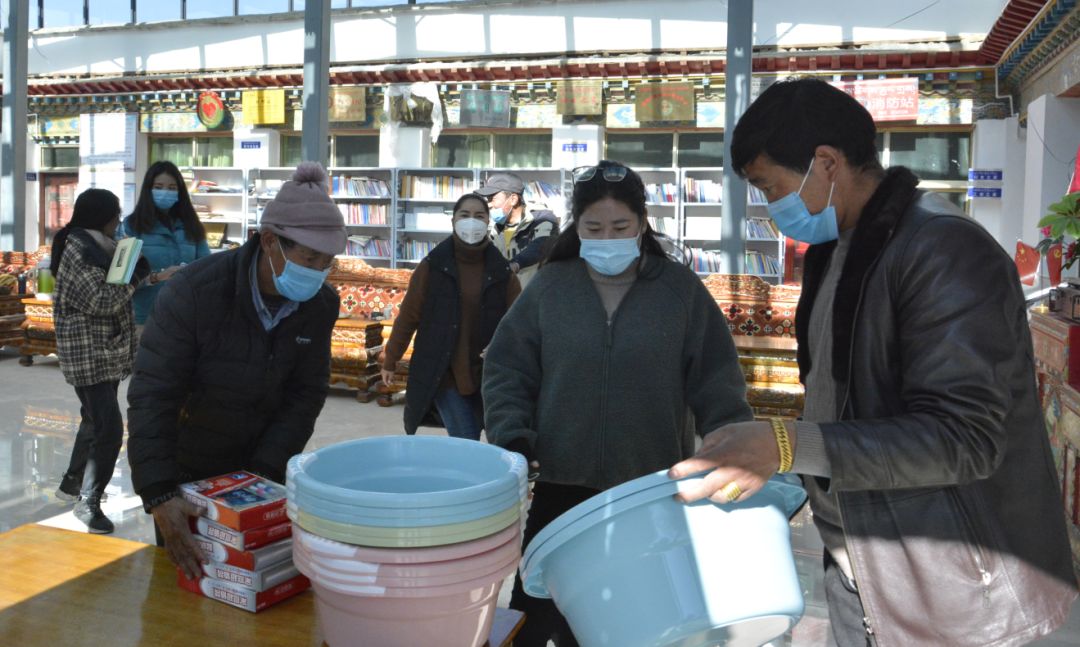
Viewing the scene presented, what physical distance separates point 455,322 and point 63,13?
48.8 ft

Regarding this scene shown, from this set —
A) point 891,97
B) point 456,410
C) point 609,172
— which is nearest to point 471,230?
point 456,410

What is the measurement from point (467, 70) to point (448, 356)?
353 inches

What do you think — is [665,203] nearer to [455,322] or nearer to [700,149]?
[700,149]

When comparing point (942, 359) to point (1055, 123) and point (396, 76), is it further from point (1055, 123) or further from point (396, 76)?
point (396, 76)

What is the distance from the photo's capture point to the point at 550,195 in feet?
36.1

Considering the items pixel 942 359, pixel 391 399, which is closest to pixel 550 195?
pixel 391 399

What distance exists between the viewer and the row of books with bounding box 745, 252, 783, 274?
10406 mm

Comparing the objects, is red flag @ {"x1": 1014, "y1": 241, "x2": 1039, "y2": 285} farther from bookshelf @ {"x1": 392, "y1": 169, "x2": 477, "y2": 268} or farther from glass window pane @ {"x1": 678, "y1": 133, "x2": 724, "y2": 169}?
bookshelf @ {"x1": 392, "y1": 169, "x2": 477, "y2": 268}

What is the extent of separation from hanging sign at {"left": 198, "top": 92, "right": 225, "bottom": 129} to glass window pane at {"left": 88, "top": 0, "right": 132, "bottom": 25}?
282 cm

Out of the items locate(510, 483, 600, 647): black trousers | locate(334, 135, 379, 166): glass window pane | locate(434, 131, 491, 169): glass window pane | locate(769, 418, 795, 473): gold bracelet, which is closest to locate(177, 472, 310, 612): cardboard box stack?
locate(510, 483, 600, 647): black trousers

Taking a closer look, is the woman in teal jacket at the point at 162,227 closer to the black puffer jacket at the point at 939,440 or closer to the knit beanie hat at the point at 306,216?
the knit beanie hat at the point at 306,216

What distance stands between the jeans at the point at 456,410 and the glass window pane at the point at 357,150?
944cm

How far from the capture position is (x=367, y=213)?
1175 cm

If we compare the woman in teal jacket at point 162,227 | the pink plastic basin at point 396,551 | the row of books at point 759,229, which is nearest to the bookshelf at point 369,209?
the row of books at point 759,229
